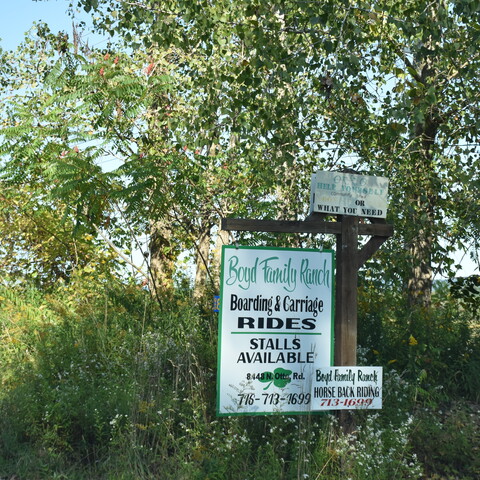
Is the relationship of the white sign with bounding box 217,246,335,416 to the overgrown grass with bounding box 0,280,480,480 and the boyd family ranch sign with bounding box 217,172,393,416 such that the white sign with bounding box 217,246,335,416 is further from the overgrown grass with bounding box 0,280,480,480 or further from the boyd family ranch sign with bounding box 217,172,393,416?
the overgrown grass with bounding box 0,280,480,480

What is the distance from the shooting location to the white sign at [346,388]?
21.2ft

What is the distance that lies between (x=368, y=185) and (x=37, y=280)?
978 centimetres

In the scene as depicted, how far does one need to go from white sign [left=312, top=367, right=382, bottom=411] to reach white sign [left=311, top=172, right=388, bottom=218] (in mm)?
1502

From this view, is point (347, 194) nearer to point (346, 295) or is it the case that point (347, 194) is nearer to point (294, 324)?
point (346, 295)

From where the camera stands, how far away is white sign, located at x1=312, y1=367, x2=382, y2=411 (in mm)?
6465

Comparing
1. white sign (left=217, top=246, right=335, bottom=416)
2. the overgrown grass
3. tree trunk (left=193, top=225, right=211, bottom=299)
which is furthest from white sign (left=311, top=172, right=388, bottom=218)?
tree trunk (left=193, top=225, right=211, bottom=299)

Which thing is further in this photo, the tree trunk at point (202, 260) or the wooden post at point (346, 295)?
the tree trunk at point (202, 260)

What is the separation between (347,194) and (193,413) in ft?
8.48

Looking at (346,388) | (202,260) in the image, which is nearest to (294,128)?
(202,260)

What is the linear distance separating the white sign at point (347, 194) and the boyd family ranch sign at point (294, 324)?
0.04ft

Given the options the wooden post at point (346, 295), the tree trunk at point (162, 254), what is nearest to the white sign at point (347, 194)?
the wooden post at point (346, 295)

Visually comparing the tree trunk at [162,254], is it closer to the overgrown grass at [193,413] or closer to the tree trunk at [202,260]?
the tree trunk at [202,260]

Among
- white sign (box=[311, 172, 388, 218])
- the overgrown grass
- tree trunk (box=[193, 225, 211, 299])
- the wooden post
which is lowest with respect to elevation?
the overgrown grass

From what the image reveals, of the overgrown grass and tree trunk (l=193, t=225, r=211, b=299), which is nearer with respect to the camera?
the overgrown grass
